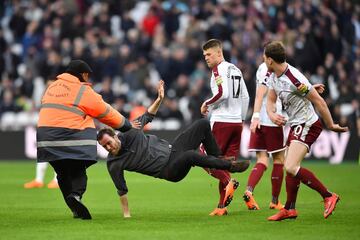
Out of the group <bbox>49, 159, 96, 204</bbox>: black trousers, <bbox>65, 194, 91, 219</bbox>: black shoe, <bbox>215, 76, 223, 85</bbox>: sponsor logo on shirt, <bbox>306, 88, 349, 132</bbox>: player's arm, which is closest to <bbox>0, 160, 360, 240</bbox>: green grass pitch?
<bbox>65, 194, 91, 219</bbox>: black shoe

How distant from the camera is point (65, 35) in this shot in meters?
28.6

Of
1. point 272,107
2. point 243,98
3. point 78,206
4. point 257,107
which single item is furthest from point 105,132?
point 257,107

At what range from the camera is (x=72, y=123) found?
12086 mm

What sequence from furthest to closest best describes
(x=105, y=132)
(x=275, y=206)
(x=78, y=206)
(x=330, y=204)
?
(x=275, y=206) < (x=78, y=206) < (x=105, y=132) < (x=330, y=204)

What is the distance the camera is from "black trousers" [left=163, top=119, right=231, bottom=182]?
11984 mm

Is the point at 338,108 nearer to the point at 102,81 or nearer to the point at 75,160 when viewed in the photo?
the point at 102,81

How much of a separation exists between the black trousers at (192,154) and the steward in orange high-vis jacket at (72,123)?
0.75m

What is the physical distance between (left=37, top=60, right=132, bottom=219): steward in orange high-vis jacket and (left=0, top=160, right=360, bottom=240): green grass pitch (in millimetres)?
810

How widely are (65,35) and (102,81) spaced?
7.28ft

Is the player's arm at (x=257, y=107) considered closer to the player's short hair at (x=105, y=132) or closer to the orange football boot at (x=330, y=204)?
the orange football boot at (x=330, y=204)

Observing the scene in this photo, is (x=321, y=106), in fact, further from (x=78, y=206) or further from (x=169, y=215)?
(x=78, y=206)

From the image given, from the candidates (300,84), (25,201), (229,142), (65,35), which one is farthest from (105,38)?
(300,84)

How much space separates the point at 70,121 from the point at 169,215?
197cm

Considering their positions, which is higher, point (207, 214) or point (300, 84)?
point (300, 84)
